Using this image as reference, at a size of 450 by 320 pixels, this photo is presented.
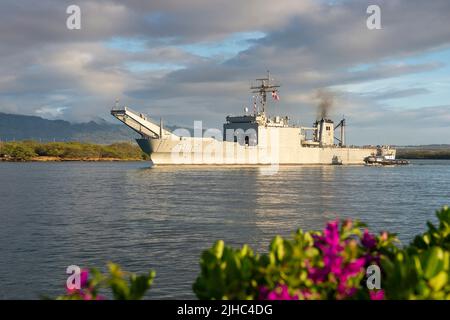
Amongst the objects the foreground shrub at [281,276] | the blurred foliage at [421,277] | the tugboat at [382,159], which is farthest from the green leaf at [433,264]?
the tugboat at [382,159]

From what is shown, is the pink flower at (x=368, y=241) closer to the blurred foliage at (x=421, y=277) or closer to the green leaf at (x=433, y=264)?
the blurred foliage at (x=421, y=277)

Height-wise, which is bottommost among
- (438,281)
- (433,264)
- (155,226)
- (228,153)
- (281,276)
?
(155,226)

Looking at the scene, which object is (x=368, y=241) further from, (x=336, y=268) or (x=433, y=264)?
(x=433, y=264)

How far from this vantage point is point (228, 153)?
9819 cm

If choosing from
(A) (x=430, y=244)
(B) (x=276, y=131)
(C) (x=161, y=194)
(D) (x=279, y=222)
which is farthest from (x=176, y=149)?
(A) (x=430, y=244)

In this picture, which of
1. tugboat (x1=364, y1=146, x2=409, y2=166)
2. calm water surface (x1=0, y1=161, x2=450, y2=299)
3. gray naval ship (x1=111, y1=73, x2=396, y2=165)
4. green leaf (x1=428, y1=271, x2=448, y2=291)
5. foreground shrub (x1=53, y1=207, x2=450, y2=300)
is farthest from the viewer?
tugboat (x1=364, y1=146, x2=409, y2=166)

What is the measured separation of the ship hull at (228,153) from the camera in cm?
8775

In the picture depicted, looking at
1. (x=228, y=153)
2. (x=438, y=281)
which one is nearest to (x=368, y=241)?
(x=438, y=281)

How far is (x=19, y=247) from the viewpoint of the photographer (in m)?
18.4

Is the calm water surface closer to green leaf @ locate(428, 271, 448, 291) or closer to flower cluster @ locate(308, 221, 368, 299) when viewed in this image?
flower cluster @ locate(308, 221, 368, 299)

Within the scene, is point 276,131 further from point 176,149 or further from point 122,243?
point 122,243

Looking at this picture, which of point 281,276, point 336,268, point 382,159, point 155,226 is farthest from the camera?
point 382,159

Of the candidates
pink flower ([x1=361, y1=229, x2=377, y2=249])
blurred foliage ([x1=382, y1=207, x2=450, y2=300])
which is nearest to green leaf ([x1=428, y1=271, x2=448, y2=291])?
blurred foliage ([x1=382, y1=207, x2=450, y2=300])

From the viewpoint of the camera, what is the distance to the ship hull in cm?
8775
